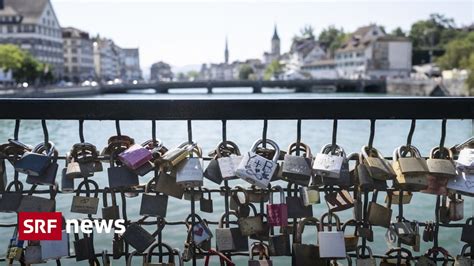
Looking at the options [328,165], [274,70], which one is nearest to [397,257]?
[328,165]

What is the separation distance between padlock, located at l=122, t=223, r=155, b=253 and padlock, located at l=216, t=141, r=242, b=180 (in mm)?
352

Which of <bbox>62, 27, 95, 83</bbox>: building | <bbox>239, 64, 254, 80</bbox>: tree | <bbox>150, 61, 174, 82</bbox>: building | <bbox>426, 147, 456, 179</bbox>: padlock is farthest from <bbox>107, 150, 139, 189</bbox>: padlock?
<bbox>150, 61, 174, 82</bbox>: building

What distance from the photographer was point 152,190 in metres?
1.77

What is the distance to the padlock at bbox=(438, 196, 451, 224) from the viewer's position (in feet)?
6.14

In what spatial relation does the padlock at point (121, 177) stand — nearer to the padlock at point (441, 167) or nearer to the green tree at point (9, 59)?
the padlock at point (441, 167)

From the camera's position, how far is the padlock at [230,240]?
69.1 inches

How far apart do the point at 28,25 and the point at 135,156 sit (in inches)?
3190

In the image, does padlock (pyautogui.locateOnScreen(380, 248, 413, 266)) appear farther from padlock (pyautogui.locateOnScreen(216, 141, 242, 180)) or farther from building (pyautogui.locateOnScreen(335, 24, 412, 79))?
building (pyautogui.locateOnScreen(335, 24, 412, 79))

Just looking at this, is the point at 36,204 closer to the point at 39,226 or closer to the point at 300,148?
the point at 39,226

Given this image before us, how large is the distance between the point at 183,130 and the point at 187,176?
22.5 metres

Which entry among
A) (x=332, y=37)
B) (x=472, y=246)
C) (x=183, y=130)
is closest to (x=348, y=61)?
(x=332, y=37)

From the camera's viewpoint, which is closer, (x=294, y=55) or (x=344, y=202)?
(x=344, y=202)

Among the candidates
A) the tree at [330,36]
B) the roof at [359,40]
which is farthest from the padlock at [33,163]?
the tree at [330,36]

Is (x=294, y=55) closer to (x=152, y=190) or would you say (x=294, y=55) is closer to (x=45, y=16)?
(x=45, y=16)
